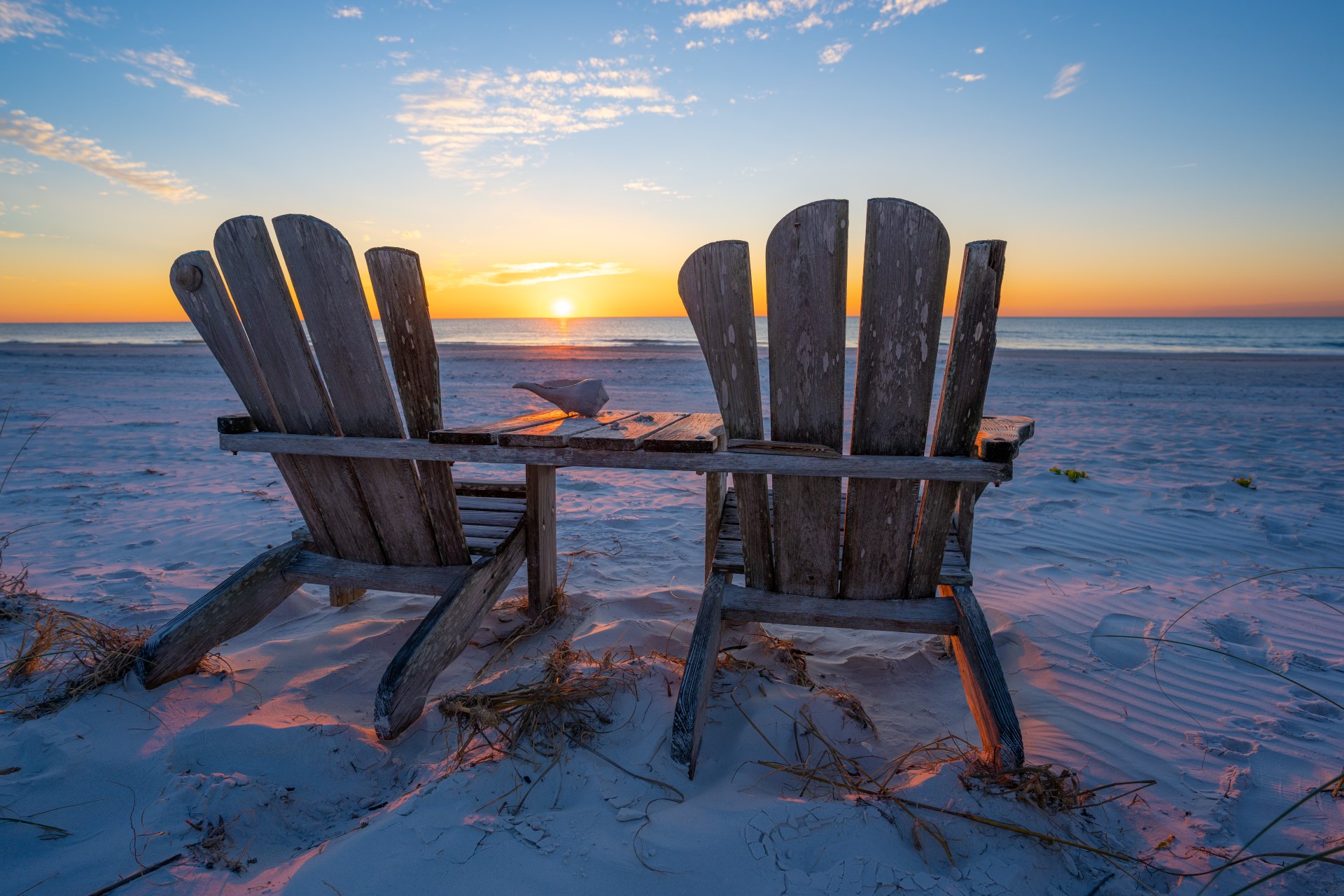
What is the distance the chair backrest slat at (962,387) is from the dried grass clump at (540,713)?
1.24 metres

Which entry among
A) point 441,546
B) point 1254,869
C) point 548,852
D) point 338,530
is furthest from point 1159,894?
point 338,530

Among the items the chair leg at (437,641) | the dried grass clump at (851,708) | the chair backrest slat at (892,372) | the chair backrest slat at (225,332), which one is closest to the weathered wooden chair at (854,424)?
the chair backrest slat at (892,372)

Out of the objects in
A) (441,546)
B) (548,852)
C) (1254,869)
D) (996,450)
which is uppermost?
(996,450)

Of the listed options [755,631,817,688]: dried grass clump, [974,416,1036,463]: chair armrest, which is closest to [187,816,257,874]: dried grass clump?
[755,631,817,688]: dried grass clump

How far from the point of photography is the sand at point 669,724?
5.41 ft

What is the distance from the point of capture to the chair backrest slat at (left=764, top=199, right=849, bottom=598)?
195 cm

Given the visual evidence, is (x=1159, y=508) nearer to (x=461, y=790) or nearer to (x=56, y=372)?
(x=461, y=790)

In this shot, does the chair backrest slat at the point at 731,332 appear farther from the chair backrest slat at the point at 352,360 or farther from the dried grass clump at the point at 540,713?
the chair backrest slat at the point at 352,360

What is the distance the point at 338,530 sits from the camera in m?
2.81

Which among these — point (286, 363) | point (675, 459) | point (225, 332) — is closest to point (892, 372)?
point (675, 459)

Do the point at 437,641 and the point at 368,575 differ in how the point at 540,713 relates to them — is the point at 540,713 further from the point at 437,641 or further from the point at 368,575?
the point at 368,575

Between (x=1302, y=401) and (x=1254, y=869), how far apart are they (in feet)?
42.4

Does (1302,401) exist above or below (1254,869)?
above

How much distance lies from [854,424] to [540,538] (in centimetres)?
172
